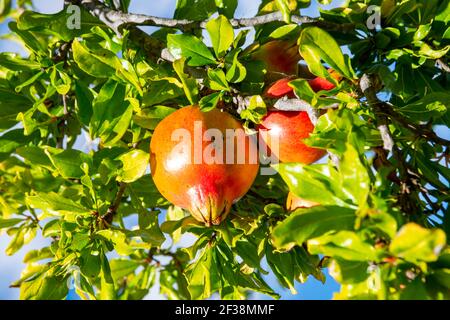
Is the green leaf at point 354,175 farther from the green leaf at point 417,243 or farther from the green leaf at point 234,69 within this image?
the green leaf at point 234,69

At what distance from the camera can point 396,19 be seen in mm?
1228

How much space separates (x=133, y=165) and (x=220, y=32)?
31 cm

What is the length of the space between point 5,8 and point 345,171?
2.13m

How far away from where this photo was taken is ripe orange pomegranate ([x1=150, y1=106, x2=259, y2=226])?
3.47ft

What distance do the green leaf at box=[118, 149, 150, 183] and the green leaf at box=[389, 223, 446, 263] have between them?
58 centimetres

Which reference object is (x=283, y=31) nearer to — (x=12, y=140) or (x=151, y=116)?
(x=151, y=116)

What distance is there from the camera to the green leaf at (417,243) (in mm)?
670

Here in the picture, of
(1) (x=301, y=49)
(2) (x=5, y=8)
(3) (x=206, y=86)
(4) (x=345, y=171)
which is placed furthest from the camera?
(2) (x=5, y=8)

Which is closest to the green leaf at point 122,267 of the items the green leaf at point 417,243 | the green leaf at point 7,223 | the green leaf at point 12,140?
the green leaf at point 7,223

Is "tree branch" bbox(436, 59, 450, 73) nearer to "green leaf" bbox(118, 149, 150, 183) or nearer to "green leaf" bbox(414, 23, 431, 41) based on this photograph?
"green leaf" bbox(414, 23, 431, 41)

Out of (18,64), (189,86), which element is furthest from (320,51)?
(18,64)

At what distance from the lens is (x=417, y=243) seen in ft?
2.23

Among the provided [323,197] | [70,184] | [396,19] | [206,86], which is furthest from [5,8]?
[323,197]
